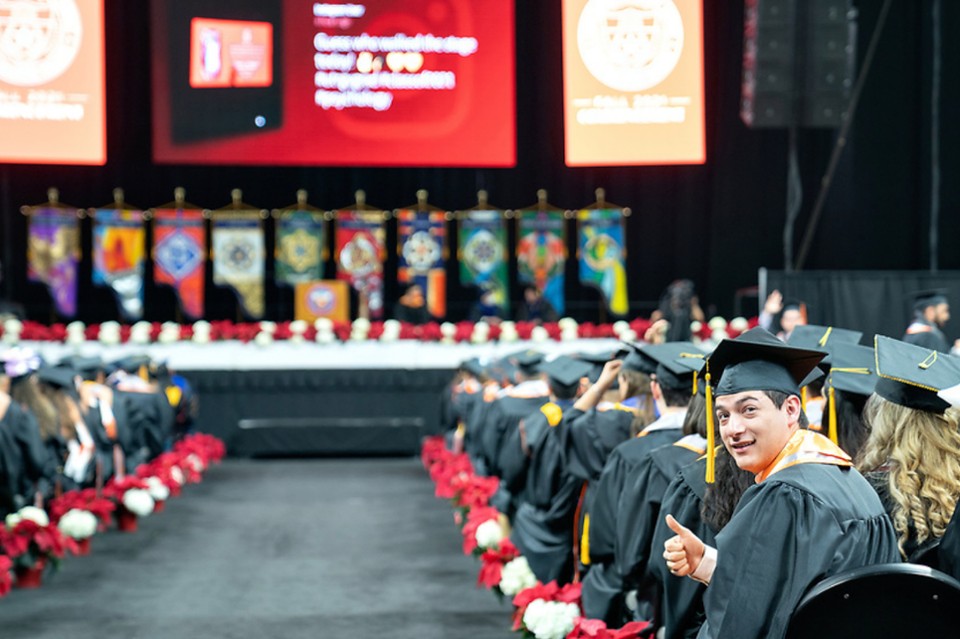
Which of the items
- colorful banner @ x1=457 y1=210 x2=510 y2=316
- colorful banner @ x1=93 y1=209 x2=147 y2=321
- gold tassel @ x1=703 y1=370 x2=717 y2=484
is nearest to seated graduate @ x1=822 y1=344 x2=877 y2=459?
gold tassel @ x1=703 y1=370 x2=717 y2=484

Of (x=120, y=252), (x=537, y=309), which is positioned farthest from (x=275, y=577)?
(x=120, y=252)

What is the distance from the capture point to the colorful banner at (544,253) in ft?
57.0

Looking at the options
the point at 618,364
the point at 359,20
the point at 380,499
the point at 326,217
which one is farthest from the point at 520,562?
the point at 326,217

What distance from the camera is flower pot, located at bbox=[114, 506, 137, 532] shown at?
930cm

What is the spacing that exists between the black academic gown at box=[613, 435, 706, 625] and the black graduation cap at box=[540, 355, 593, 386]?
95.5 inches

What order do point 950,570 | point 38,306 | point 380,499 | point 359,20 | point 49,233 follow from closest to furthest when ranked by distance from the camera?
point 950,570 → point 380,499 → point 359,20 → point 49,233 → point 38,306

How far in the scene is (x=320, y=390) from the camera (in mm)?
14570

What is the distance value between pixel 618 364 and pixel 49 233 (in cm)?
1341

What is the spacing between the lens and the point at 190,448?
12.9m

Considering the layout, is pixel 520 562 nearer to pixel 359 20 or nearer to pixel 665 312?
pixel 665 312

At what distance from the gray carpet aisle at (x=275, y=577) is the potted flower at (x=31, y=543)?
132 millimetres

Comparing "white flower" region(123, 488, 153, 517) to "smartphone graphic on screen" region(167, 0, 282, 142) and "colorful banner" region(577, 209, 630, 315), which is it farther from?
"colorful banner" region(577, 209, 630, 315)

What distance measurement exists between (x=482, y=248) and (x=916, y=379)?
1439cm

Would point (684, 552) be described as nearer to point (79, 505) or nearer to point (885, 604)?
point (885, 604)
